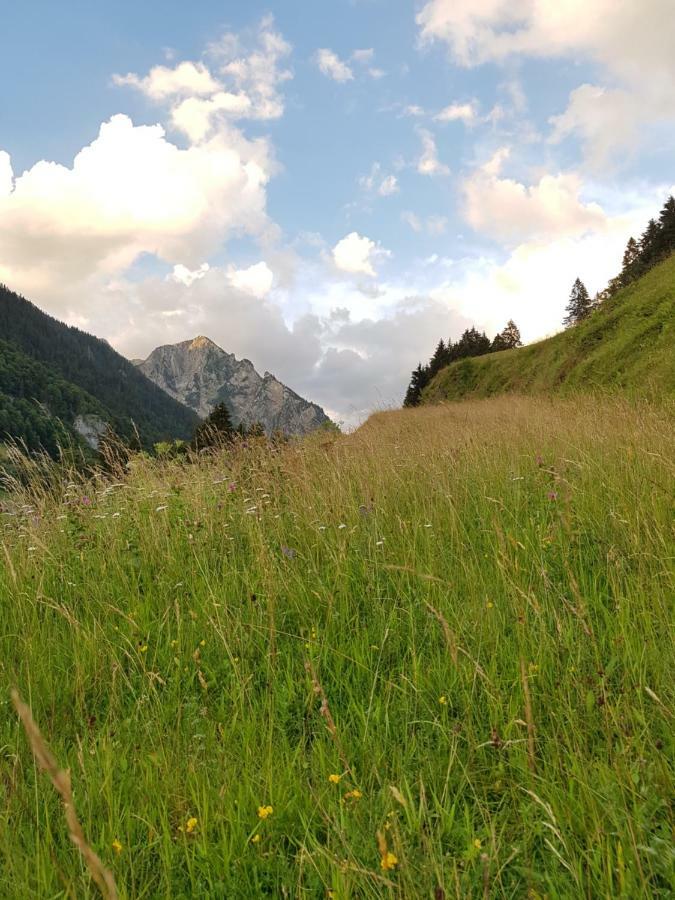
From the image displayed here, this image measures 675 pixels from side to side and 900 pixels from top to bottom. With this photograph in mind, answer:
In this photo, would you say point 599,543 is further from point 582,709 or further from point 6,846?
point 6,846

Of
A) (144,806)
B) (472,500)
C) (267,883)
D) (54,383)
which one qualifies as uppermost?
(54,383)

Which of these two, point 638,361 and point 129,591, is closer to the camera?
point 129,591

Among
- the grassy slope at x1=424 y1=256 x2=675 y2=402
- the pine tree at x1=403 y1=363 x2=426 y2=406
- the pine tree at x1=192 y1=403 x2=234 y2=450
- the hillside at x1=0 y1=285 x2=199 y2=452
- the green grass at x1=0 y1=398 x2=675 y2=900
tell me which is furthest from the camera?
the hillside at x1=0 y1=285 x2=199 y2=452

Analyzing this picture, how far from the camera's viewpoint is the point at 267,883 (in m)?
1.56

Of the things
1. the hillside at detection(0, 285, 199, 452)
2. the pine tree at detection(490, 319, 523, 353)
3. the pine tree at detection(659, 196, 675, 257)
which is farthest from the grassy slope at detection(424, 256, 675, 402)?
the hillside at detection(0, 285, 199, 452)

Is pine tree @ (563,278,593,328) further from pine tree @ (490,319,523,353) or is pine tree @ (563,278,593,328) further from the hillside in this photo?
the hillside

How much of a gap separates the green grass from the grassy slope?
10.2 m

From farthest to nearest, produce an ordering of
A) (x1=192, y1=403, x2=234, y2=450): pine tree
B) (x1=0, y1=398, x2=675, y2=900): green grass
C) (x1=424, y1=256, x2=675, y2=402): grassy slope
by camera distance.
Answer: (x1=424, y1=256, x2=675, y2=402): grassy slope, (x1=192, y1=403, x2=234, y2=450): pine tree, (x1=0, y1=398, x2=675, y2=900): green grass

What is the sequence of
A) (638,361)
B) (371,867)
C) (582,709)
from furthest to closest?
1. (638,361)
2. (582,709)
3. (371,867)

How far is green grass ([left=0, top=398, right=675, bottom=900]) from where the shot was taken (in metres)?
1.54

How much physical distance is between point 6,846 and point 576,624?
2428 millimetres

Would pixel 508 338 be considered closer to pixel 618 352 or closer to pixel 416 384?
pixel 416 384

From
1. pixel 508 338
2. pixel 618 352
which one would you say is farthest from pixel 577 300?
pixel 618 352

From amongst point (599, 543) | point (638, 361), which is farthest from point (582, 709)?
point (638, 361)
